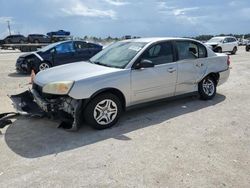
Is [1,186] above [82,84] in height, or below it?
below

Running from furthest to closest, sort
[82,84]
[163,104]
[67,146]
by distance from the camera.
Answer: [163,104]
[82,84]
[67,146]

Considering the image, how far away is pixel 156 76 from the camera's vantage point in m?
6.03

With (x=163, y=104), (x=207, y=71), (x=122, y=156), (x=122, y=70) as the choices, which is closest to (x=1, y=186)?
(x=122, y=156)

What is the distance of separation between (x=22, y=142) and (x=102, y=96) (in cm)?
153

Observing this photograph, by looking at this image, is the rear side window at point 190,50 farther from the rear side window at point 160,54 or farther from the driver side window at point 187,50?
the rear side window at point 160,54

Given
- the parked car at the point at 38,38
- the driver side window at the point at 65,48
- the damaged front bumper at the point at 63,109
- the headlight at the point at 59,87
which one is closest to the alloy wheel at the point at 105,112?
the damaged front bumper at the point at 63,109

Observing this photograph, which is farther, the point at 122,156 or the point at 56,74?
the point at 56,74

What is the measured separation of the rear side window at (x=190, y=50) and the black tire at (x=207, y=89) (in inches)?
23.9

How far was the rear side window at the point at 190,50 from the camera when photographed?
6.70 meters

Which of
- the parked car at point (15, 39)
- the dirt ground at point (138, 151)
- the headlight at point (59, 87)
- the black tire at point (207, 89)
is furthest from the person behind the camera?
the parked car at point (15, 39)

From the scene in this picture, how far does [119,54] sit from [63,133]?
2.03 metres

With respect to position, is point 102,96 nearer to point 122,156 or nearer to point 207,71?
point 122,156

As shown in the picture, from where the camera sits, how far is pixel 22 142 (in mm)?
4836

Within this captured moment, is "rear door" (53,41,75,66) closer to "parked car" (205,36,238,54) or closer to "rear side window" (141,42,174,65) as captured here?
"rear side window" (141,42,174,65)
